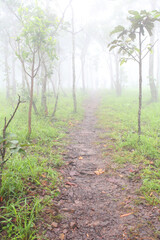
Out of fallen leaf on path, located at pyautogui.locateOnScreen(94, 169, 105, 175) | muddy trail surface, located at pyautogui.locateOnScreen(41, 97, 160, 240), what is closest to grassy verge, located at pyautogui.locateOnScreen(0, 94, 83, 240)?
muddy trail surface, located at pyautogui.locateOnScreen(41, 97, 160, 240)

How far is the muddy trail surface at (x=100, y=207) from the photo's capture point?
2.06 meters

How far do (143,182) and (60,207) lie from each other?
162 cm

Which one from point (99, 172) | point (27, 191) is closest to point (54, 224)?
point (27, 191)

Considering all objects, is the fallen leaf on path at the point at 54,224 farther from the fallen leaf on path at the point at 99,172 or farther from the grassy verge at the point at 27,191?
the fallen leaf on path at the point at 99,172

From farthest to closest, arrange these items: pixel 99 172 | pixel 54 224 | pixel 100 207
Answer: pixel 99 172, pixel 100 207, pixel 54 224

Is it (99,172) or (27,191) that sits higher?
(27,191)

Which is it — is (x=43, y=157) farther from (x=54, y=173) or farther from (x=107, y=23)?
(x=107, y=23)

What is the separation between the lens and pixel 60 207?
2.50 m

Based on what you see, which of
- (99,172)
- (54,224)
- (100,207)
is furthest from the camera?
(99,172)

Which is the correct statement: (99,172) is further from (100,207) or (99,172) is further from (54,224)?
(54,224)

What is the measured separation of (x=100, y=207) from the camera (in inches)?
100

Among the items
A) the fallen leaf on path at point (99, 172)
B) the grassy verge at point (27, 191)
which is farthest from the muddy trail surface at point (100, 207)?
the grassy verge at point (27, 191)

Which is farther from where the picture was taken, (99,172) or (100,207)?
(99,172)

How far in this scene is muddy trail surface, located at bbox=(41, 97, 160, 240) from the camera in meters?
2.06
